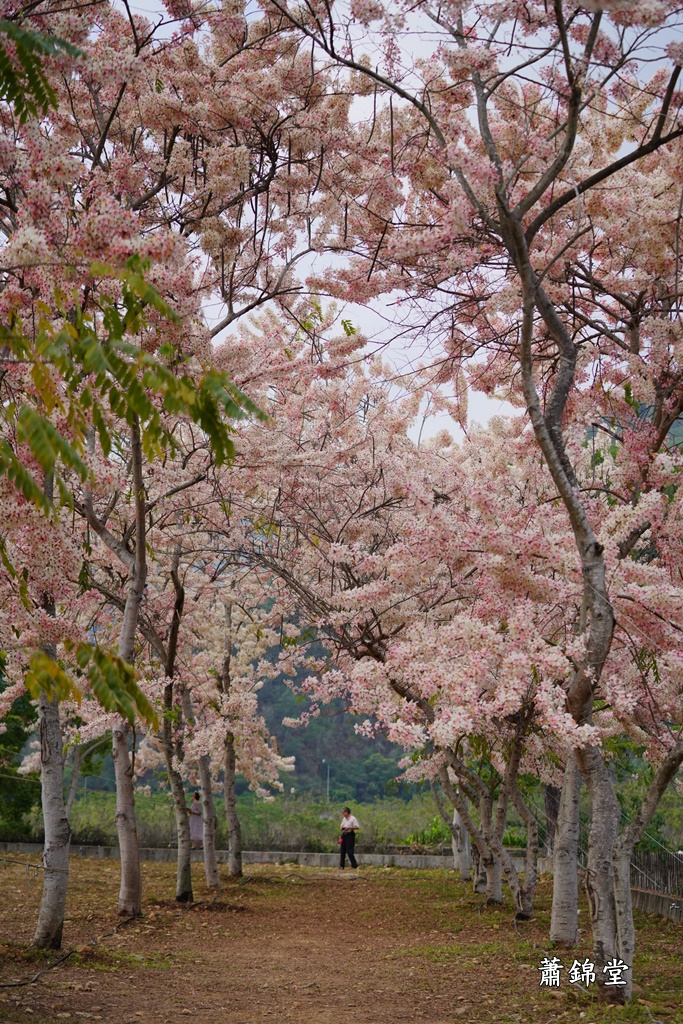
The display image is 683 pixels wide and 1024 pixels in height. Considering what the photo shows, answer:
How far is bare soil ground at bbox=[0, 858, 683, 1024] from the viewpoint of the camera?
5414 millimetres

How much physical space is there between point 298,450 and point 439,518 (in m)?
2.88

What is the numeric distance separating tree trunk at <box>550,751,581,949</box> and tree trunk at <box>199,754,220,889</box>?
19.3ft

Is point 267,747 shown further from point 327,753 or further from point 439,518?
point 327,753

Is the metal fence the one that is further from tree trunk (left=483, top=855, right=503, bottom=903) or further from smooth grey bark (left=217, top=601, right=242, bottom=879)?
smooth grey bark (left=217, top=601, right=242, bottom=879)

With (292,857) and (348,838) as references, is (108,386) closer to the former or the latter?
(348,838)

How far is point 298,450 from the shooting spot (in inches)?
367

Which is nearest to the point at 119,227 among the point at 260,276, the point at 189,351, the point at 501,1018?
→ the point at 189,351

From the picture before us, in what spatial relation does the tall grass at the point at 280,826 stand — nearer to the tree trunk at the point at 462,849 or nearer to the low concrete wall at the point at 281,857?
the low concrete wall at the point at 281,857

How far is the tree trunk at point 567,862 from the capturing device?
682 cm

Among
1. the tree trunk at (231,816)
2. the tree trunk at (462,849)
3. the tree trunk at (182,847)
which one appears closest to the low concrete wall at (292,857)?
the tree trunk at (462,849)

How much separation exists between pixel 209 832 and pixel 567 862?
6.70 m

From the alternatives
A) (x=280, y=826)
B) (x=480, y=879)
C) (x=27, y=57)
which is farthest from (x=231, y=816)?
(x=27, y=57)

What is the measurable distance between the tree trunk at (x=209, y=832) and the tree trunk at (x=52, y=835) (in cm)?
521

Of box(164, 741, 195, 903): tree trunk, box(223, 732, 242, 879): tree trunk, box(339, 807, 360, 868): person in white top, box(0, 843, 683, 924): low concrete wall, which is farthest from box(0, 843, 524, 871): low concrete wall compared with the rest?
box(164, 741, 195, 903): tree trunk
